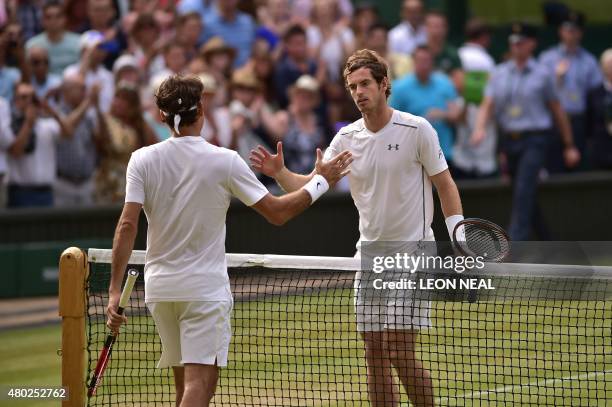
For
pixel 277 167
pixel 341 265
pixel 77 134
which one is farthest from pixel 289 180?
pixel 77 134

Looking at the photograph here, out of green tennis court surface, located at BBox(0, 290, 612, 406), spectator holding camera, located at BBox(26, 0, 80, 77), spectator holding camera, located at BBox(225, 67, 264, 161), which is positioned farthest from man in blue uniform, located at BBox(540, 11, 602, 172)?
green tennis court surface, located at BBox(0, 290, 612, 406)

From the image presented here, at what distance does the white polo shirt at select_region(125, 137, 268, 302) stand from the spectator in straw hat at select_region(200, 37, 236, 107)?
8.48 meters

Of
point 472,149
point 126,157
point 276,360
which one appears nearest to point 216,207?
point 276,360

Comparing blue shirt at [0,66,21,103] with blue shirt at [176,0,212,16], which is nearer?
blue shirt at [0,66,21,103]

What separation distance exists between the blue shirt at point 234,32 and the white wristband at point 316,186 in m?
9.28

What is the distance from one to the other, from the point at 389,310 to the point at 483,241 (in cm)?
66

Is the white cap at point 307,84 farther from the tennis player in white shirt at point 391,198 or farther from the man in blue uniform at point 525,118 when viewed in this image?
the tennis player in white shirt at point 391,198

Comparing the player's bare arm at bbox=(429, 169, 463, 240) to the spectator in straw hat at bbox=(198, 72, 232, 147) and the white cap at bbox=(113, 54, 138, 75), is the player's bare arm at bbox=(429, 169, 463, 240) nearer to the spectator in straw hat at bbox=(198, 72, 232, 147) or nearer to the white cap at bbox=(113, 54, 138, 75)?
the spectator in straw hat at bbox=(198, 72, 232, 147)

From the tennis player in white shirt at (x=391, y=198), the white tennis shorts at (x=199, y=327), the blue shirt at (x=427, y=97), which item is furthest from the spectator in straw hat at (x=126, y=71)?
the white tennis shorts at (x=199, y=327)

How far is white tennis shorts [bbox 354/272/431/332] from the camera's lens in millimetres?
7301

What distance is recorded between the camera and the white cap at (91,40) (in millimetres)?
14477

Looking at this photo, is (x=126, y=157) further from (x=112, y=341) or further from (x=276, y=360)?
(x=112, y=341)

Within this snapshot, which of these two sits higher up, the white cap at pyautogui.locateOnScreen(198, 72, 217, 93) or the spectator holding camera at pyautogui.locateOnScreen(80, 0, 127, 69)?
the spectator holding camera at pyautogui.locateOnScreen(80, 0, 127, 69)

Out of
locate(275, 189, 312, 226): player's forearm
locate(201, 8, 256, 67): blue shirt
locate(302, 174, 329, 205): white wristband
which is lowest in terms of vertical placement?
locate(275, 189, 312, 226): player's forearm
